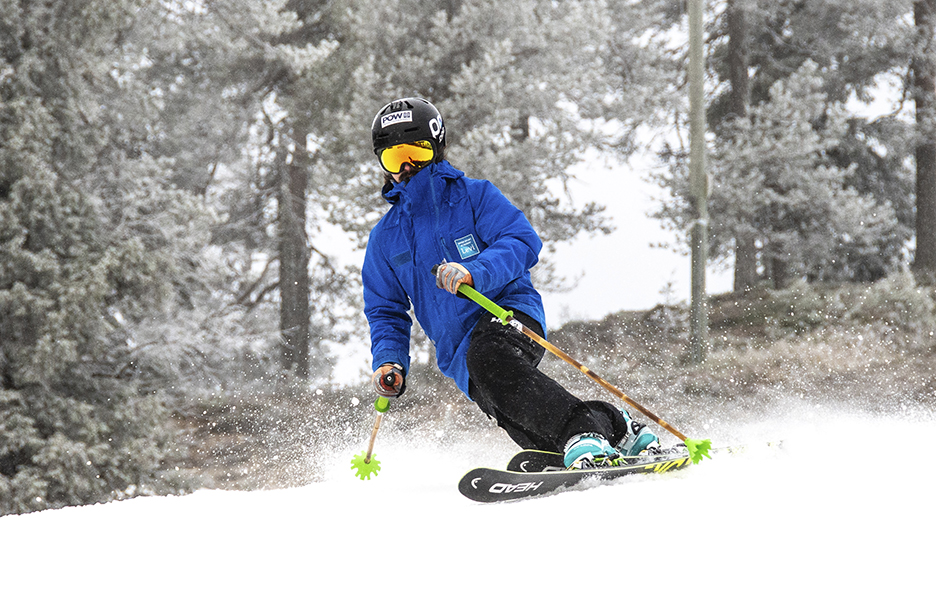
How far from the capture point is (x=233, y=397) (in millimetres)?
10859

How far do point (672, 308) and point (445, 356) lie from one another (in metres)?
9.01

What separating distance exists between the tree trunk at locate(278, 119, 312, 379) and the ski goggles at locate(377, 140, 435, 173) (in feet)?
29.3

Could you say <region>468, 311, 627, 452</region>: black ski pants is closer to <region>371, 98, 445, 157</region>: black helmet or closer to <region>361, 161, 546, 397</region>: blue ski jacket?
<region>361, 161, 546, 397</region>: blue ski jacket

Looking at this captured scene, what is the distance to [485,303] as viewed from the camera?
2900 mm

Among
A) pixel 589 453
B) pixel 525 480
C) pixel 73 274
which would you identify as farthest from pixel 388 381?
pixel 73 274

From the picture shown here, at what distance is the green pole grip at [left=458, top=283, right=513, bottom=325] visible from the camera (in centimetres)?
288

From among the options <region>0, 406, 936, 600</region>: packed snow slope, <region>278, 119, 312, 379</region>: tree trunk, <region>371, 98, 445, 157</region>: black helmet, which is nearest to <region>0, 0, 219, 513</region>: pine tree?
<region>278, 119, 312, 379</region>: tree trunk

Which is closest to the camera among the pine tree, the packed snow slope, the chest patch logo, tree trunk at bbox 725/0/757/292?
the packed snow slope

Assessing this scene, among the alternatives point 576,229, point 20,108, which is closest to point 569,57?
point 576,229

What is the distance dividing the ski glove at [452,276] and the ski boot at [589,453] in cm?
78

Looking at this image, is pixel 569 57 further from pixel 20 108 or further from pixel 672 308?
pixel 20 108

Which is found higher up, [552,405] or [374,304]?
[374,304]

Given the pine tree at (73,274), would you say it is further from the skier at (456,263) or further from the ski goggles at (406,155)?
the ski goggles at (406,155)

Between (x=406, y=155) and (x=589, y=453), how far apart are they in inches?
62.3
